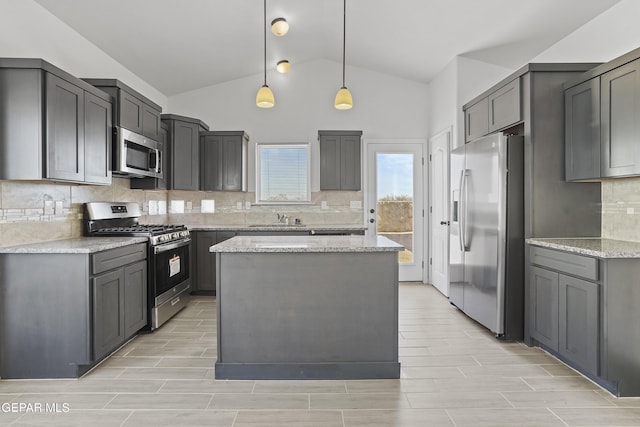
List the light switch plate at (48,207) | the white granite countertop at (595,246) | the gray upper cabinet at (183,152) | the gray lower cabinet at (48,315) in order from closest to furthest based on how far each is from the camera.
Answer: the white granite countertop at (595,246) → the gray lower cabinet at (48,315) → the light switch plate at (48,207) → the gray upper cabinet at (183,152)

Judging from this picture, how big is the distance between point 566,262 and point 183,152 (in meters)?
4.40

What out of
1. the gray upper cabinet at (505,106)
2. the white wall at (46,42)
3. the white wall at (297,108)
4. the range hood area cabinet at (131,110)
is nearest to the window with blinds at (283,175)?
the white wall at (297,108)

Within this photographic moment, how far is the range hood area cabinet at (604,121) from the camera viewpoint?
2637mm

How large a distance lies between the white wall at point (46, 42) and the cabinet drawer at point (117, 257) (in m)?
1.58

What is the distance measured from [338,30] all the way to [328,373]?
3985 millimetres

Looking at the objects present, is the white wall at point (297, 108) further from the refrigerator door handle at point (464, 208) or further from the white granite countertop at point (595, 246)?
the white granite countertop at point (595, 246)

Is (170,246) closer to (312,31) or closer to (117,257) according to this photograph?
(117,257)

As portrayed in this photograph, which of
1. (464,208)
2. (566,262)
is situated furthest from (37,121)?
(566,262)

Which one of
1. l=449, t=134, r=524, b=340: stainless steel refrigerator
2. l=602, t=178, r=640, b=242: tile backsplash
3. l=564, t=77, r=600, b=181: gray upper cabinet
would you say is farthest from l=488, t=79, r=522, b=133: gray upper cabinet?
l=602, t=178, r=640, b=242: tile backsplash

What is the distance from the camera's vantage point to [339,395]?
246 cm

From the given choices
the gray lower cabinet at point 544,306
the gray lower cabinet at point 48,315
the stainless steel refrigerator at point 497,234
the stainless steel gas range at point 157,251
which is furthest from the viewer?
the stainless steel gas range at point 157,251

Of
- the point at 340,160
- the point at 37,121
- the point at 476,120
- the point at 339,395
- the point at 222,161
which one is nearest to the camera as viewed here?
the point at 339,395

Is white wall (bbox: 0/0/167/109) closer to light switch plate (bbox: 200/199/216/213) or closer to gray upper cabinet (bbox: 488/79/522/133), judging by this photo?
light switch plate (bbox: 200/199/216/213)

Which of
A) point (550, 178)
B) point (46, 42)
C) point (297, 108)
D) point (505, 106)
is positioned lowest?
point (550, 178)
